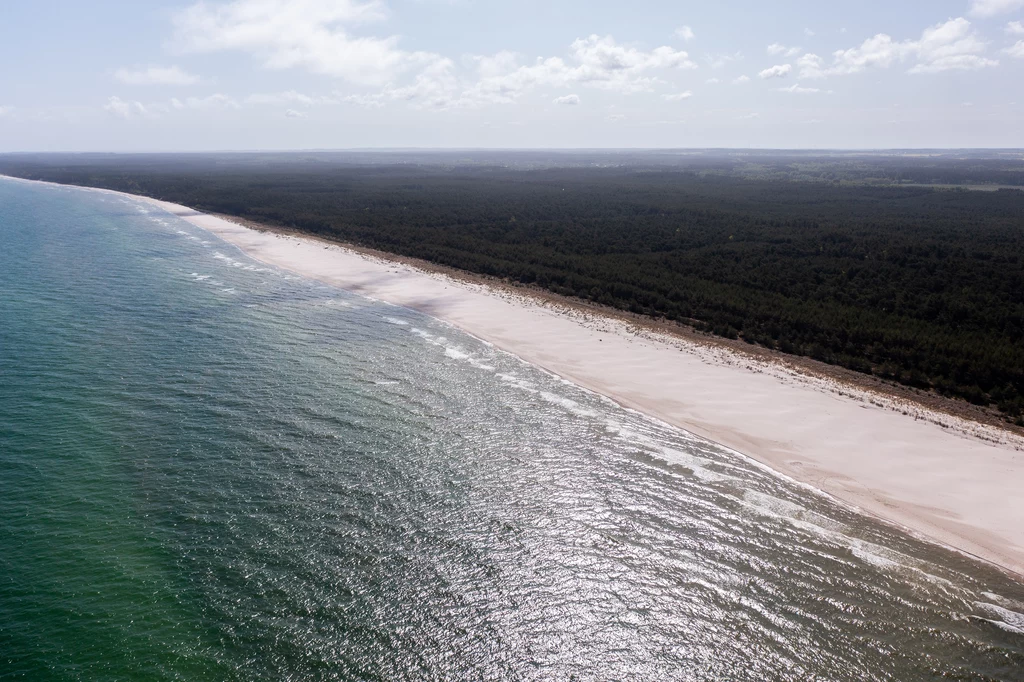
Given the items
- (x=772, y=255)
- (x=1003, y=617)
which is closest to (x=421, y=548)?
(x=1003, y=617)

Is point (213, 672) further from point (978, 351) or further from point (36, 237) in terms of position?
point (36, 237)

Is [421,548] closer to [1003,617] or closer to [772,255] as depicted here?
[1003,617]

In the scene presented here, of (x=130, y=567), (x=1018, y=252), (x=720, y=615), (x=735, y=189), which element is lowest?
(x=720, y=615)

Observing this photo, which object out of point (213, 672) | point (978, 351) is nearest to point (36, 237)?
point (213, 672)

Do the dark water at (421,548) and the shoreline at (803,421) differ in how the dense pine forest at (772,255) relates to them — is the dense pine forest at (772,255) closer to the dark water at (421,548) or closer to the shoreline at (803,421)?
the shoreline at (803,421)

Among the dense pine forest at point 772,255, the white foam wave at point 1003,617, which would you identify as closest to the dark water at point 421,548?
the white foam wave at point 1003,617

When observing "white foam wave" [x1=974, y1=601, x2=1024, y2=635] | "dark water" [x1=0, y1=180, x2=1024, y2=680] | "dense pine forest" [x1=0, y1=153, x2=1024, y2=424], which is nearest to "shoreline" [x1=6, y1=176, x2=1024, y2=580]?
"dark water" [x1=0, y1=180, x2=1024, y2=680]

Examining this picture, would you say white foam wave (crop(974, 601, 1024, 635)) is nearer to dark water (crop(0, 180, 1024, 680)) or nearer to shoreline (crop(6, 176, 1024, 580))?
dark water (crop(0, 180, 1024, 680))
